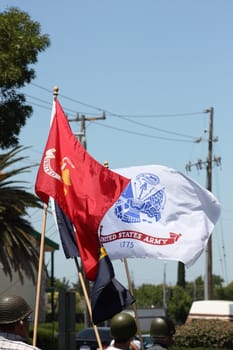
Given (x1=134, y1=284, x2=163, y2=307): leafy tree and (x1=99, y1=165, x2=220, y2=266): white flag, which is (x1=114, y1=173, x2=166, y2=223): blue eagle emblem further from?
(x1=134, y1=284, x2=163, y2=307): leafy tree

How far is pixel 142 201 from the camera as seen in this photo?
11.6 meters

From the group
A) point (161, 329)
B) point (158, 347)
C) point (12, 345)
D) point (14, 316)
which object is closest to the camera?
point (12, 345)

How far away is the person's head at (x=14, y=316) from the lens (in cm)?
518

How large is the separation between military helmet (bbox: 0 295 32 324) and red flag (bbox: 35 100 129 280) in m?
4.72

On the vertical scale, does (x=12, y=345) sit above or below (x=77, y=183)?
below

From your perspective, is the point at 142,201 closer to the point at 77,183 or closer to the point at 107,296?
the point at 77,183

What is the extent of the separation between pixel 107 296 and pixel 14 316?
4.53m

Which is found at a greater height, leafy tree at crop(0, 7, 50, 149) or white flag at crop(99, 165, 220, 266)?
leafy tree at crop(0, 7, 50, 149)

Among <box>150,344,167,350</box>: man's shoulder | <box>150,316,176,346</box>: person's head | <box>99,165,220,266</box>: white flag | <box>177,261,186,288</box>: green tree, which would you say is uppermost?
<box>177,261,186,288</box>: green tree

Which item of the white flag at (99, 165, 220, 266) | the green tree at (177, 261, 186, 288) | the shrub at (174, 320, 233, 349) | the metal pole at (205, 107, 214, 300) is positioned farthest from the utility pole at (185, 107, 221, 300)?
the green tree at (177, 261, 186, 288)

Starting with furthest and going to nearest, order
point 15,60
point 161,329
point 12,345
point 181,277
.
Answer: point 181,277 → point 15,60 → point 161,329 → point 12,345

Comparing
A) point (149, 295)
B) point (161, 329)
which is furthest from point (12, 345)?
point (149, 295)

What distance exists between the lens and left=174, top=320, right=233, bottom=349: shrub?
88.8ft

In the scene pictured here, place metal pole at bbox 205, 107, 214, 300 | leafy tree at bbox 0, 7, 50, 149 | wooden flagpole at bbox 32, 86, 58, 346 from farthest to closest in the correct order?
metal pole at bbox 205, 107, 214, 300, leafy tree at bbox 0, 7, 50, 149, wooden flagpole at bbox 32, 86, 58, 346
